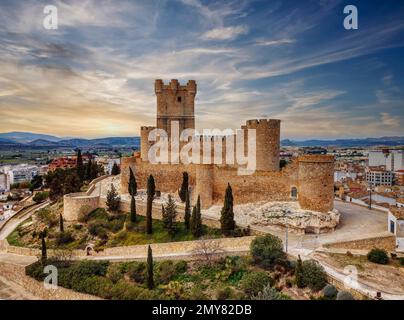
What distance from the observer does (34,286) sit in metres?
15.2

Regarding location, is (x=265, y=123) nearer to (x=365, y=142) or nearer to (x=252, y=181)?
(x=252, y=181)

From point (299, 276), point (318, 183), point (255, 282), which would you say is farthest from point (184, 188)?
point (299, 276)

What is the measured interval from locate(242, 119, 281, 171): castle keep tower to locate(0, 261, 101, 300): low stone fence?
10.3 meters

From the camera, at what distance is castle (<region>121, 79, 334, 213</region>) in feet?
52.2

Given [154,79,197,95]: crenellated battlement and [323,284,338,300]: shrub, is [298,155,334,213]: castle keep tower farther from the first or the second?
[154,79,197,95]: crenellated battlement

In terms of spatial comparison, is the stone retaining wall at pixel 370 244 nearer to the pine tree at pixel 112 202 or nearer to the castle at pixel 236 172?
the castle at pixel 236 172

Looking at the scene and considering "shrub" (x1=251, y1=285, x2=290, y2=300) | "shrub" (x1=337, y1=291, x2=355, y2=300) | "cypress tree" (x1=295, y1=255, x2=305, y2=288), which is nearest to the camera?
"shrub" (x1=337, y1=291, x2=355, y2=300)

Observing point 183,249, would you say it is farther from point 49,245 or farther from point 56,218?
point 56,218

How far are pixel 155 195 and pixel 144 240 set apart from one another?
14.4ft

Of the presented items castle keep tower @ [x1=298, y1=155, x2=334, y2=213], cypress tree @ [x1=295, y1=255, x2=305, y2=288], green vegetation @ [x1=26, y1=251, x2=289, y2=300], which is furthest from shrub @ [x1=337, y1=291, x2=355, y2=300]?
castle keep tower @ [x1=298, y1=155, x2=334, y2=213]

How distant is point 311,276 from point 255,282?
1.80 m

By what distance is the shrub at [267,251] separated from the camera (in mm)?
12422

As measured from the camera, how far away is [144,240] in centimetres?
1672

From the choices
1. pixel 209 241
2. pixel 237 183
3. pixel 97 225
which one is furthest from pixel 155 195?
pixel 209 241
